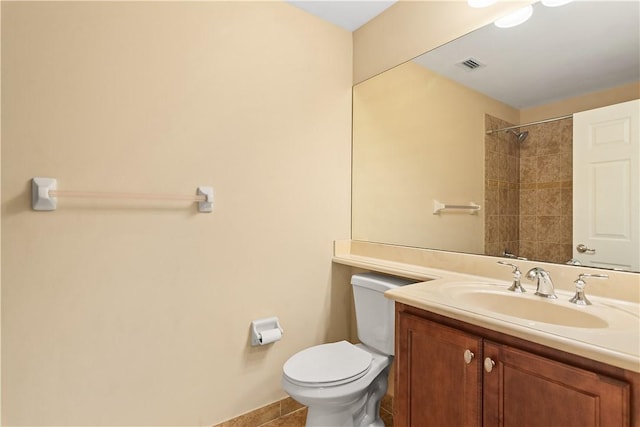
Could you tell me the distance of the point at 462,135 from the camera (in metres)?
1.66

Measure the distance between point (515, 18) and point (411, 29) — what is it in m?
0.57

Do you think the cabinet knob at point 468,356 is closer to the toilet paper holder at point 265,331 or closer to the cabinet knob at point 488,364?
A: the cabinet knob at point 488,364

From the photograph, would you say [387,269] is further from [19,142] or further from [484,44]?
[19,142]

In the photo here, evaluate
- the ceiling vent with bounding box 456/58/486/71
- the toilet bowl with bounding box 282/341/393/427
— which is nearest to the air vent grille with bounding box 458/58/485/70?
the ceiling vent with bounding box 456/58/486/71

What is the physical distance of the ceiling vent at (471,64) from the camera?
1.56 meters

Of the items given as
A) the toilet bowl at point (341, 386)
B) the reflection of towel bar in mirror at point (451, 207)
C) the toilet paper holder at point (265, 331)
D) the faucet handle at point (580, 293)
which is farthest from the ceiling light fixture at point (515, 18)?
the toilet paper holder at point (265, 331)

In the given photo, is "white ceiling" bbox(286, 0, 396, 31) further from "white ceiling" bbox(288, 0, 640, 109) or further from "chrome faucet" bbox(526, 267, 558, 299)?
"chrome faucet" bbox(526, 267, 558, 299)

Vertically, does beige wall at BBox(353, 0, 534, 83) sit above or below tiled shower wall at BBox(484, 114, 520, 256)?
above

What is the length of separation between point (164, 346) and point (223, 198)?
0.76 m

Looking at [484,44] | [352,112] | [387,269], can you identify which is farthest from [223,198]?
[484,44]

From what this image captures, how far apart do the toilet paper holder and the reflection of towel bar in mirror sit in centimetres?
111

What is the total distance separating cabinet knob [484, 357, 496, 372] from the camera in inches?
37.1

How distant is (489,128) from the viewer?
4.98 ft

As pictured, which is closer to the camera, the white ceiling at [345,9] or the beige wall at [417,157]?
the beige wall at [417,157]
